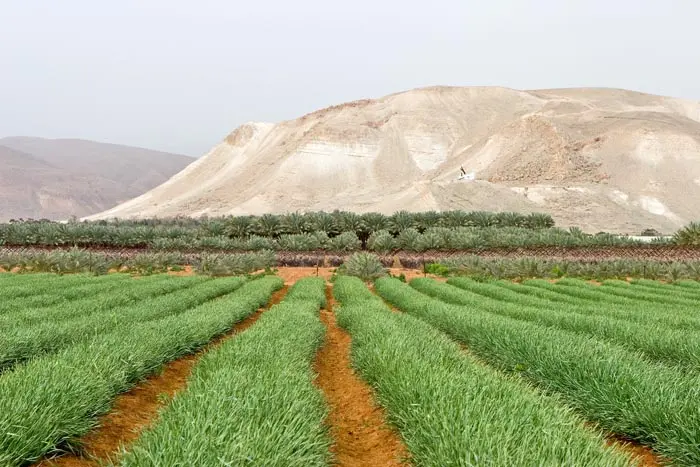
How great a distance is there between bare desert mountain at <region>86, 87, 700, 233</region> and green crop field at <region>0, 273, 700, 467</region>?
154 ft

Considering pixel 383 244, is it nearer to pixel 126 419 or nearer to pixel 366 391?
pixel 366 391

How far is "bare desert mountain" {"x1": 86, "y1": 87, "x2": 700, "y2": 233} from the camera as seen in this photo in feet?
→ 190

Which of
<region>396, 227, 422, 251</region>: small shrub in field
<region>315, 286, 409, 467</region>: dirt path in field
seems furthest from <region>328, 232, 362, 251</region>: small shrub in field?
<region>315, 286, 409, 467</region>: dirt path in field

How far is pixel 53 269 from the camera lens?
→ 21750 millimetres

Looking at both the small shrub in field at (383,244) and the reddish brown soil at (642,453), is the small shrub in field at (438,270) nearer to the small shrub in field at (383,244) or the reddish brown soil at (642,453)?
the small shrub in field at (383,244)

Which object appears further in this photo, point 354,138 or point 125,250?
point 354,138

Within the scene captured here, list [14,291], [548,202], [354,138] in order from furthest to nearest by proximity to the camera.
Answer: [354,138], [548,202], [14,291]

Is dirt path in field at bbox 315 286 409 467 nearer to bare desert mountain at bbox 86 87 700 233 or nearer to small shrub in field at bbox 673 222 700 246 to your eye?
small shrub in field at bbox 673 222 700 246

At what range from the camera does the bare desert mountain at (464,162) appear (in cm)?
5791

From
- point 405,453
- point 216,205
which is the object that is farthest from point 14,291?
point 216,205

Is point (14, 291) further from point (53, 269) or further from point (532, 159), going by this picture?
point (532, 159)

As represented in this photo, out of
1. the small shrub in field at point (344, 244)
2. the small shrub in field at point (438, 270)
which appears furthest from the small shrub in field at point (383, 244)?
the small shrub in field at point (438, 270)

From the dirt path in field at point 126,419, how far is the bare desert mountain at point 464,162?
4901cm

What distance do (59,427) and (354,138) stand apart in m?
86.5
